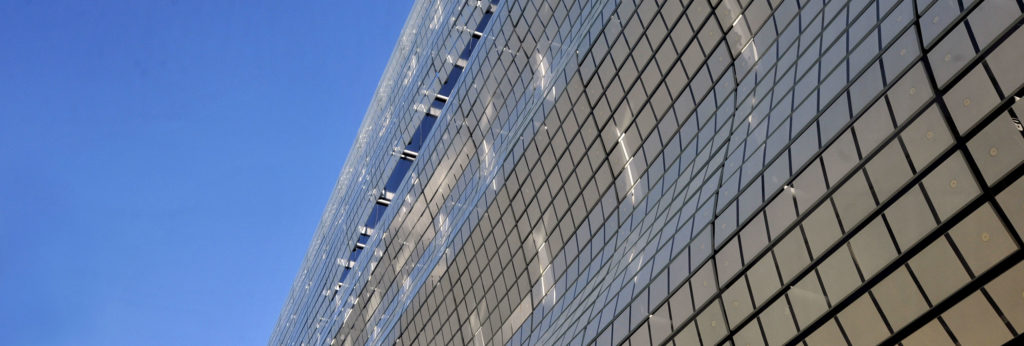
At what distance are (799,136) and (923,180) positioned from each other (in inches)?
138

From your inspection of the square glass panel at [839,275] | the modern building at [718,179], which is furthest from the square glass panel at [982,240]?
the square glass panel at [839,275]

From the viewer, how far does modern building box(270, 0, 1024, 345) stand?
11859 millimetres

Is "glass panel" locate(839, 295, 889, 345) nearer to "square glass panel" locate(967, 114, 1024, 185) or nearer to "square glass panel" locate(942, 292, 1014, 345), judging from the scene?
"square glass panel" locate(942, 292, 1014, 345)

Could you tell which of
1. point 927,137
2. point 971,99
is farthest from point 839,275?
point 971,99

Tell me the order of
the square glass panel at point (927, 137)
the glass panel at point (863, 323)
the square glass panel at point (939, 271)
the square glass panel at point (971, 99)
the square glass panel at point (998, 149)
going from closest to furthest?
the square glass panel at point (998, 149)
the square glass panel at point (939, 271)
the square glass panel at point (971, 99)
the square glass panel at point (927, 137)
the glass panel at point (863, 323)

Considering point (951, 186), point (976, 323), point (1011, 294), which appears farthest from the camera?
point (951, 186)

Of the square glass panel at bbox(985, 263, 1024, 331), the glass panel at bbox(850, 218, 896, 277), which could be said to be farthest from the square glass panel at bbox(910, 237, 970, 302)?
the glass panel at bbox(850, 218, 896, 277)

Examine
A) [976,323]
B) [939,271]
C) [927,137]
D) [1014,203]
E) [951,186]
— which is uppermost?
[927,137]

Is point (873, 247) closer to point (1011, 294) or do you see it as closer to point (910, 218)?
point (910, 218)

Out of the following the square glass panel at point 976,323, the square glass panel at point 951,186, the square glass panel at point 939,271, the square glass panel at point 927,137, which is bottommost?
the square glass panel at point 976,323

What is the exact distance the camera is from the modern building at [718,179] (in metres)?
11.9

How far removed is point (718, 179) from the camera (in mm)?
18672

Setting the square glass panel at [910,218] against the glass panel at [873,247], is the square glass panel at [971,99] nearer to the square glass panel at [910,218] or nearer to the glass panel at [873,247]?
the square glass panel at [910,218]

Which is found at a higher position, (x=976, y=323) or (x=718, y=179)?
(x=718, y=179)
